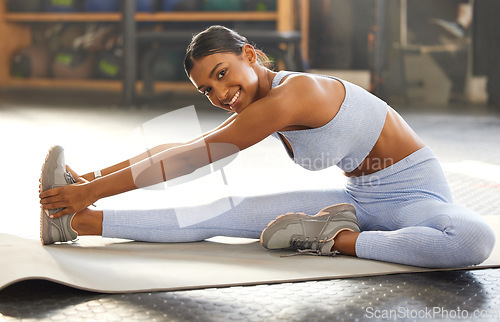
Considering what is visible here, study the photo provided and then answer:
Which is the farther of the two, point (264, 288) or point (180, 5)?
point (180, 5)

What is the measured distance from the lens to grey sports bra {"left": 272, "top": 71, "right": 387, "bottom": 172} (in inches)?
61.0

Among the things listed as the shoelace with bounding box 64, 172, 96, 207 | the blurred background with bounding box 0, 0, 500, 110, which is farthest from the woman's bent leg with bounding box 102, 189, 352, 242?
the blurred background with bounding box 0, 0, 500, 110

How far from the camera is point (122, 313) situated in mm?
1246

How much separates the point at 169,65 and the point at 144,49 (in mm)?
518

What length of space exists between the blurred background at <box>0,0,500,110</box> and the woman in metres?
3.21

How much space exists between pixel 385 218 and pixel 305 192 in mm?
230

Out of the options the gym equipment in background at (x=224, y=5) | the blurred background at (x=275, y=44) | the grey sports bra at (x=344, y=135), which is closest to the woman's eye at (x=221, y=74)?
the grey sports bra at (x=344, y=135)

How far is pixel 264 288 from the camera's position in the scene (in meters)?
1.39

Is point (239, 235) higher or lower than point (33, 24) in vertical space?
lower

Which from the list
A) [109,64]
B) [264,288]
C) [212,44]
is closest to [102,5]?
[109,64]

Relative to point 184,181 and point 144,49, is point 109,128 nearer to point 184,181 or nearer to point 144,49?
point 184,181

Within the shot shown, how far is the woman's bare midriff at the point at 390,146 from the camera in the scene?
162 centimetres

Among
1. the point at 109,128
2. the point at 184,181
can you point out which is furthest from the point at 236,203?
the point at 109,128

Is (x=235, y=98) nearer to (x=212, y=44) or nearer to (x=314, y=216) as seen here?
(x=212, y=44)
